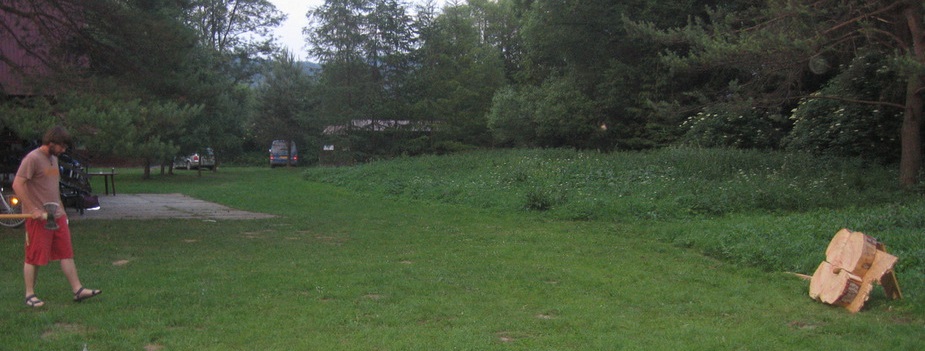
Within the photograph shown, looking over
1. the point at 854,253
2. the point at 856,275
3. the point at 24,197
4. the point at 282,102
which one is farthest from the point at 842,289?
the point at 282,102

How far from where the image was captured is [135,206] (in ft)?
57.9

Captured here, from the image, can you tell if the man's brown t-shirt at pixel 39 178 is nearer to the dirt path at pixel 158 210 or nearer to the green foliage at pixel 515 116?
the dirt path at pixel 158 210

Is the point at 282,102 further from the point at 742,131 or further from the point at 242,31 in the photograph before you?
the point at 742,131

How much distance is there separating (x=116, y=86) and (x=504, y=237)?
712 cm

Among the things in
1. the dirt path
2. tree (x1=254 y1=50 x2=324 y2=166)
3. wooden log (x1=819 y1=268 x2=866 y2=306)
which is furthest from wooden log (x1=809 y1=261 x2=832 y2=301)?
tree (x1=254 y1=50 x2=324 y2=166)

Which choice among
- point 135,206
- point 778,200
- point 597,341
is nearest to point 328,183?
point 135,206

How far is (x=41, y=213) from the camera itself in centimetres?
661

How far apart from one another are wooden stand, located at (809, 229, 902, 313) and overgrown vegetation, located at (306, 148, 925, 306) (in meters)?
0.49

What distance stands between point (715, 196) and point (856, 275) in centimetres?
778

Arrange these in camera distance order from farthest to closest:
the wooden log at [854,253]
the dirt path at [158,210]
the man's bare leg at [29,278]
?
the dirt path at [158,210] → the wooden log at [854,253] → the man's bare leg at [29,278]

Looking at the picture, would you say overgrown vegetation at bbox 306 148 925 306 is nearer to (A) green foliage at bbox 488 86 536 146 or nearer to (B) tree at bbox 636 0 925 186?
(B) tree at bbox 636 0 925 186

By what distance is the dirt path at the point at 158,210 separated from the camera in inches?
596

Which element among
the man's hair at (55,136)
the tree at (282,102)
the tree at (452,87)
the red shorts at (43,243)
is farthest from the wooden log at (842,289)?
the tree at (282,102)

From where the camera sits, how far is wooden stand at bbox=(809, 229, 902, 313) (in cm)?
699
